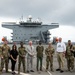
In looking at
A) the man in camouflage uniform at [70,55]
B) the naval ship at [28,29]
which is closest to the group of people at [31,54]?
the man in camouflage uniform at [70,55]

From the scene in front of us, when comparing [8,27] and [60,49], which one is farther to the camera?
[8,27]

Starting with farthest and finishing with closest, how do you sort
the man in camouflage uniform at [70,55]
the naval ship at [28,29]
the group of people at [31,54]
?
the naval ship at [28,29] → the man in camouflage uniform at [70,55] → the group of people at [31,54]

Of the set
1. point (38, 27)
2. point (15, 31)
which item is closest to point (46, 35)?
point (38, 27)

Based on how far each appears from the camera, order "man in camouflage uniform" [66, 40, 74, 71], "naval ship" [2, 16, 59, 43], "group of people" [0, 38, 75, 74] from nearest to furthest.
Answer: "group of people" [0, 38, 75, 74], "man in camouflage uniform" [66, 40, 74, 71], "naval ship" [2, 16, 59, 43]

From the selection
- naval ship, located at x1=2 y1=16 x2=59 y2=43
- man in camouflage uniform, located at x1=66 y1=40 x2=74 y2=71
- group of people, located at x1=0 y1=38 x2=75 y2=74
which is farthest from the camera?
naval ship, located at x1=2 y1=16 x2=59 y2=43

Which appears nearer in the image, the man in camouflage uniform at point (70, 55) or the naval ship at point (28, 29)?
the man in camouflage uniform at point (70, 55)

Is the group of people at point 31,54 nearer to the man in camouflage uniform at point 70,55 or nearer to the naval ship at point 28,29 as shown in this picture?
the man in camouflage uniform at point 70,55

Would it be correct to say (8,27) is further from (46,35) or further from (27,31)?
(46,35)

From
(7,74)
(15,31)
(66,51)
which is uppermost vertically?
(15,31)

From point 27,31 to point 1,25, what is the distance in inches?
314

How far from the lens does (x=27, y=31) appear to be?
8081cm

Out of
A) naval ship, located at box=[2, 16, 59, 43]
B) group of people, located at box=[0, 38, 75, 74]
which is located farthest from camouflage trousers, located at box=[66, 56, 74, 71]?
naval ship, located at box=[2, 16, 59, 43]

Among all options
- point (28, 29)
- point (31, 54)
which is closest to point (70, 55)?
point (31, 54)

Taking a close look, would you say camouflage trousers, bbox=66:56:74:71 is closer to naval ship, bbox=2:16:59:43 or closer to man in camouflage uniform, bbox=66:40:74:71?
man in camouflage uniform, bbox=66:40:74:71
